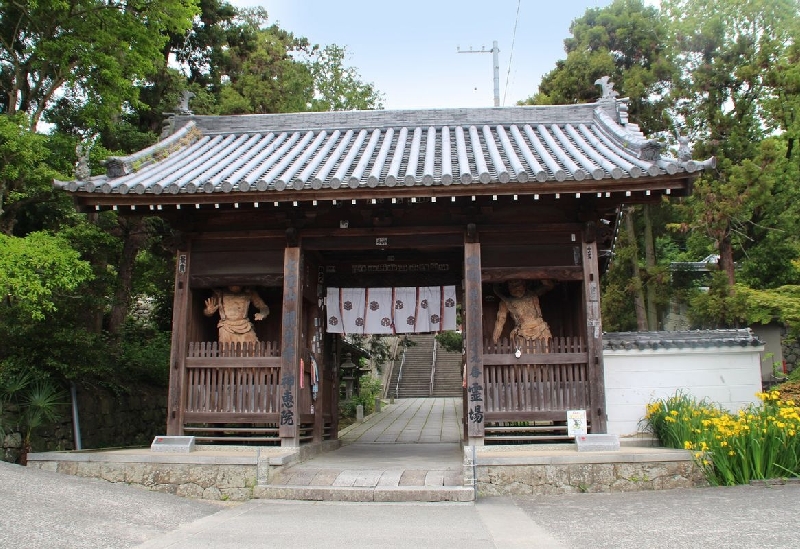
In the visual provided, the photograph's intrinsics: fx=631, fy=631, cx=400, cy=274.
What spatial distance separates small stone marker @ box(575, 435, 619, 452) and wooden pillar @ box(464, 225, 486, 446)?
1.23 meters

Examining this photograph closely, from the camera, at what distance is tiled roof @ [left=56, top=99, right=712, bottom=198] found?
7.94m

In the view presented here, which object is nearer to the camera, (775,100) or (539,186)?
(539,186)

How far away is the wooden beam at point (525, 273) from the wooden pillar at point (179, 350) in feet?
14.1

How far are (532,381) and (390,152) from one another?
14.2 feet

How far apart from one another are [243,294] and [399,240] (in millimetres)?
2521

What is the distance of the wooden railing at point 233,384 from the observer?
875cm

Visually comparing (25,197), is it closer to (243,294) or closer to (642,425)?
(243,294)

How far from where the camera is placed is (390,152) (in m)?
10.3

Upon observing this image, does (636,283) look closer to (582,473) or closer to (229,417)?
(582,473)

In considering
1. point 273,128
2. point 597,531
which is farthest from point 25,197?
point 597,531

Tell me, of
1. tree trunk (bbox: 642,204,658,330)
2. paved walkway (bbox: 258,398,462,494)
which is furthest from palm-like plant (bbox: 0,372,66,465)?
tree trunk (bbox: 642,204,658,330)

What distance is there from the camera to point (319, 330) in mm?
10352

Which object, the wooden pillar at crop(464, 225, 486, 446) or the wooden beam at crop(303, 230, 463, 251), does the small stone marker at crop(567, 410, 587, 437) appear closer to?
the wooden pillar at crop(464, 225, 486, 446)

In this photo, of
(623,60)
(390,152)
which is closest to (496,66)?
(623,60)
